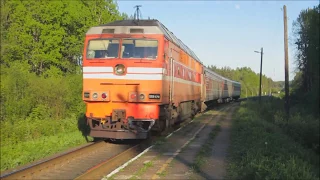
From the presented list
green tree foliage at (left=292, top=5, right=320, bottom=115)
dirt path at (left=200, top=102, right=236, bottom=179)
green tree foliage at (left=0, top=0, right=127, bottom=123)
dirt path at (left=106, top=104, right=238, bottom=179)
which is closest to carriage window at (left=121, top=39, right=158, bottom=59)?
dirt path at (left=106, top=104, right=238, bottom=179)

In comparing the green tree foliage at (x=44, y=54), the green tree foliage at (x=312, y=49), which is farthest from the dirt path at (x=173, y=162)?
the green tree foliage at (x=312, y=49)

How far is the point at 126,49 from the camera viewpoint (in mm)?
12539

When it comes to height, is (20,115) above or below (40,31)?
below

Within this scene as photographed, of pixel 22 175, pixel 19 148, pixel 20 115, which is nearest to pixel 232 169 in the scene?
pixel 22 175

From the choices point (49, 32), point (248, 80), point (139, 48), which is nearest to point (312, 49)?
point (49, 32)

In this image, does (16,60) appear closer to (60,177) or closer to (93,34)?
(93,34)

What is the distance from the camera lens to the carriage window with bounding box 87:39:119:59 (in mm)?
12617

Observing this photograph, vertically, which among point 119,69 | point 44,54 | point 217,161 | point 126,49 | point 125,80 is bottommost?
point 217,161

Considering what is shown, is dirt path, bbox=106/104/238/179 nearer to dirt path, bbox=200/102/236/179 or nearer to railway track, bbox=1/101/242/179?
dirt path, bbox=200/102/236/179

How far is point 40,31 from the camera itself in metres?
28.7

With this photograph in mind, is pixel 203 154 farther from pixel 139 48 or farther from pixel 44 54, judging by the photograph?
pixel 44 54

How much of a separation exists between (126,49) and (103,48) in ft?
2.75

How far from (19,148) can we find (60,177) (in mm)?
4738

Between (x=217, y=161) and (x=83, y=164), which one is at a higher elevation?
(x=217, y=161)
